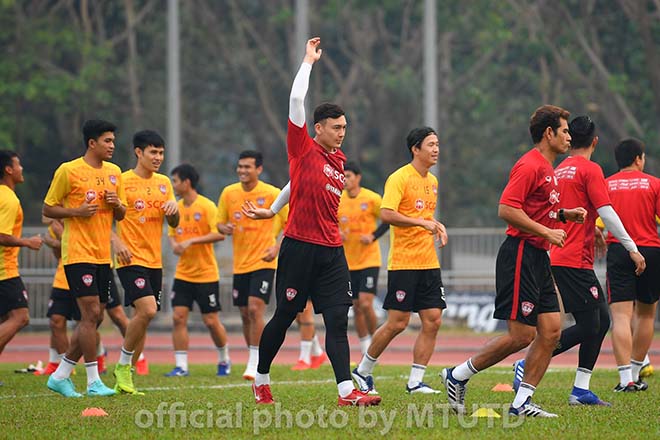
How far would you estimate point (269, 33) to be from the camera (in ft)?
129

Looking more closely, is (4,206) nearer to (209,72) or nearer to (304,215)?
(304,215)

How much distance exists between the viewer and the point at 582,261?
1120 centimetres

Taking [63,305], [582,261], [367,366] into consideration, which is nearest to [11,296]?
[63,305]

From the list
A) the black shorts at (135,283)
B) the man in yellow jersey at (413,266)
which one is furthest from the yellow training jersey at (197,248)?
the man in yellow jersey at (413,266)

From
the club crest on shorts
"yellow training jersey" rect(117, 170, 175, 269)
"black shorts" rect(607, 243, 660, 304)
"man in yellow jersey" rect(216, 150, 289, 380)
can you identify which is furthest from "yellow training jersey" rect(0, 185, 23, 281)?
"black shorts" rect(607, 243, 660, 304)

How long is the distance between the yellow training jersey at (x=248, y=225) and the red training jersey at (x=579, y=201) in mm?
5108

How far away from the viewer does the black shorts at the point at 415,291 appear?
12688mm

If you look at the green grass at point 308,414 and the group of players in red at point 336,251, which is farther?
the group of players in red at point 336,251

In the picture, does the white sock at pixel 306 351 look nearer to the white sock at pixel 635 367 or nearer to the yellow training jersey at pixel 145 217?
the yellow training jersey at pixel 145 217

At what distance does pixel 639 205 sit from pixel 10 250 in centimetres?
683

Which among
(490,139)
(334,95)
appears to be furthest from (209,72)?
(490,139)

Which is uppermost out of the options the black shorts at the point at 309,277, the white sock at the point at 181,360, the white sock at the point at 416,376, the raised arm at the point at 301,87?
the raised arm at the point at 301,87

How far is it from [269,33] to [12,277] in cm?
2667

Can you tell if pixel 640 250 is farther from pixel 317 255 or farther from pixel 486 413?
pixel 317 255
